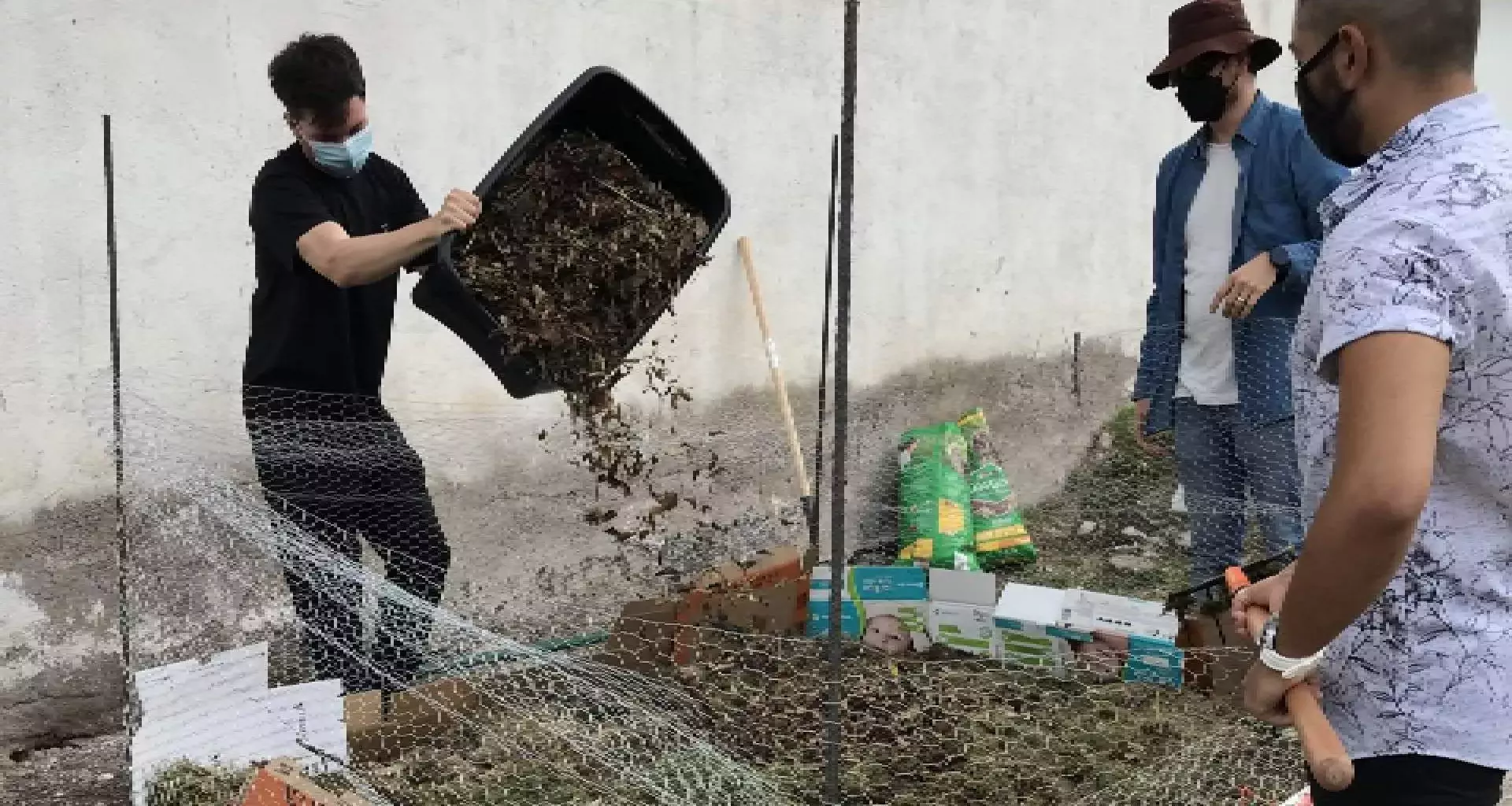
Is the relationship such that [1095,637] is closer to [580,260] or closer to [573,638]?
[573,638]

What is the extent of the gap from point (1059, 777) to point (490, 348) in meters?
1.74

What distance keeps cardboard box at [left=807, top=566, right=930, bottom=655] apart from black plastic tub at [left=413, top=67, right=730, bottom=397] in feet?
4.24

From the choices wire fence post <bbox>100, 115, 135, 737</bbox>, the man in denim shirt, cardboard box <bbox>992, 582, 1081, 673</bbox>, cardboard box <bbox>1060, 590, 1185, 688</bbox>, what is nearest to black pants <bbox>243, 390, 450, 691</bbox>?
wire fence post <bbox>100, 115, 135, 737</bbox>

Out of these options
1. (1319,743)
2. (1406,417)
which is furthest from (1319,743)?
(1406,417)

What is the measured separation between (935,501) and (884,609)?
2.91ft

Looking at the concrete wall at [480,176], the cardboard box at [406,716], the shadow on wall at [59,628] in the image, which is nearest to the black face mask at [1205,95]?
the concrete wall at [480,176]

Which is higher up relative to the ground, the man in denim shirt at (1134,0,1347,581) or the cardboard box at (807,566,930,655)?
the man in denim shirt at (1134,0,1347,581)

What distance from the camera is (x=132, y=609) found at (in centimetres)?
327

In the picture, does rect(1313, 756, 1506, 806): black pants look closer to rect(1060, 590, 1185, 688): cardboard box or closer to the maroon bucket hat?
rect(1060, 590, 1185, 688): cardboard box

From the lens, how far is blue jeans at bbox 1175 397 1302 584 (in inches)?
127

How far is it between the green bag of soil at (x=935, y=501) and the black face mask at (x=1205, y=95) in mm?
1739

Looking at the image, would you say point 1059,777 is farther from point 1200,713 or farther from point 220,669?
point 220,669

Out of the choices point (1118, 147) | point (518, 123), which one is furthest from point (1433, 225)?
point (1118, 147)

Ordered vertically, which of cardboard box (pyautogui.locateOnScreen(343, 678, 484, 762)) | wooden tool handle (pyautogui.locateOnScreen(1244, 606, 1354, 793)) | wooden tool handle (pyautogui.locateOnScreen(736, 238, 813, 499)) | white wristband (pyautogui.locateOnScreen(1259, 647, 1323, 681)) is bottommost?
cardboard box (pyautogui.locateOnScreen(343, 678, 484, 762))
